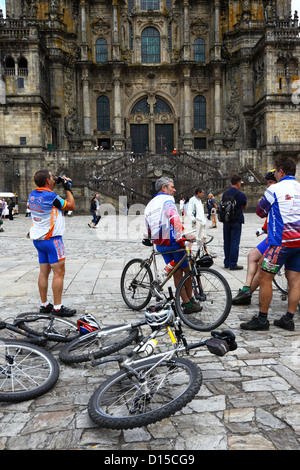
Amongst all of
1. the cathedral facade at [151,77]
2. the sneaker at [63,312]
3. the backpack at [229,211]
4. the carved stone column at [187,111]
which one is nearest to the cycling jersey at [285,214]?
the sneaker at [63,312]

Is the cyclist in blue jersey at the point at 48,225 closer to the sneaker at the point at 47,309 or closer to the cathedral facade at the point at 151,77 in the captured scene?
the sneaker at the point at 47,309

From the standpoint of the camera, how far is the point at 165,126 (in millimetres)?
42781

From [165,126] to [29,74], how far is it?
14.7m

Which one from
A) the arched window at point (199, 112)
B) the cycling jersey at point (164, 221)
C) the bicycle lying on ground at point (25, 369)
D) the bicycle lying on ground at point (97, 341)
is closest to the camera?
the bicycle lying on ground at point (25, 369)

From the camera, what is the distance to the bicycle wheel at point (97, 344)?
12.6 ft

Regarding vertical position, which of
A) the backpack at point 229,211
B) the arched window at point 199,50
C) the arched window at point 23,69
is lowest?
the backpack at point 229,211

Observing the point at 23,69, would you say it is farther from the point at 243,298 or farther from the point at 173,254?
the point at 243,298

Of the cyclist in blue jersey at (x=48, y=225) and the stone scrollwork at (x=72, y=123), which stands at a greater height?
the stone scrollwork at (x=72, y=123)

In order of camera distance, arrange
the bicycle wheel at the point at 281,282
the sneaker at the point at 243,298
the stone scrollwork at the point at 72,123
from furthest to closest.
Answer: the stone scrollwork at the point at 72,123 → the bicycle wheel at the point at 281,282 → the sneaker at the point at 243,298

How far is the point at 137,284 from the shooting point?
5840 mm

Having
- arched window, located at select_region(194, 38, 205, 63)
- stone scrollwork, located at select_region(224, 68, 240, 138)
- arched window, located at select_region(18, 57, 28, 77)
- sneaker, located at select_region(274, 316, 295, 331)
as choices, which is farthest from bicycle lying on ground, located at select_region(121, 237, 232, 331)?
arched window, located at select_region(194, 38, 205, 63)

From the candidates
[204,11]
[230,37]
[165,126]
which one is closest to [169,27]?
[204,11]

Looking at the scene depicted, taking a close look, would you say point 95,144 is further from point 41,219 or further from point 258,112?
point 41,219

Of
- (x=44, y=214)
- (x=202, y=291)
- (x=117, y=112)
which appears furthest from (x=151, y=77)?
(x=202, y=291)
